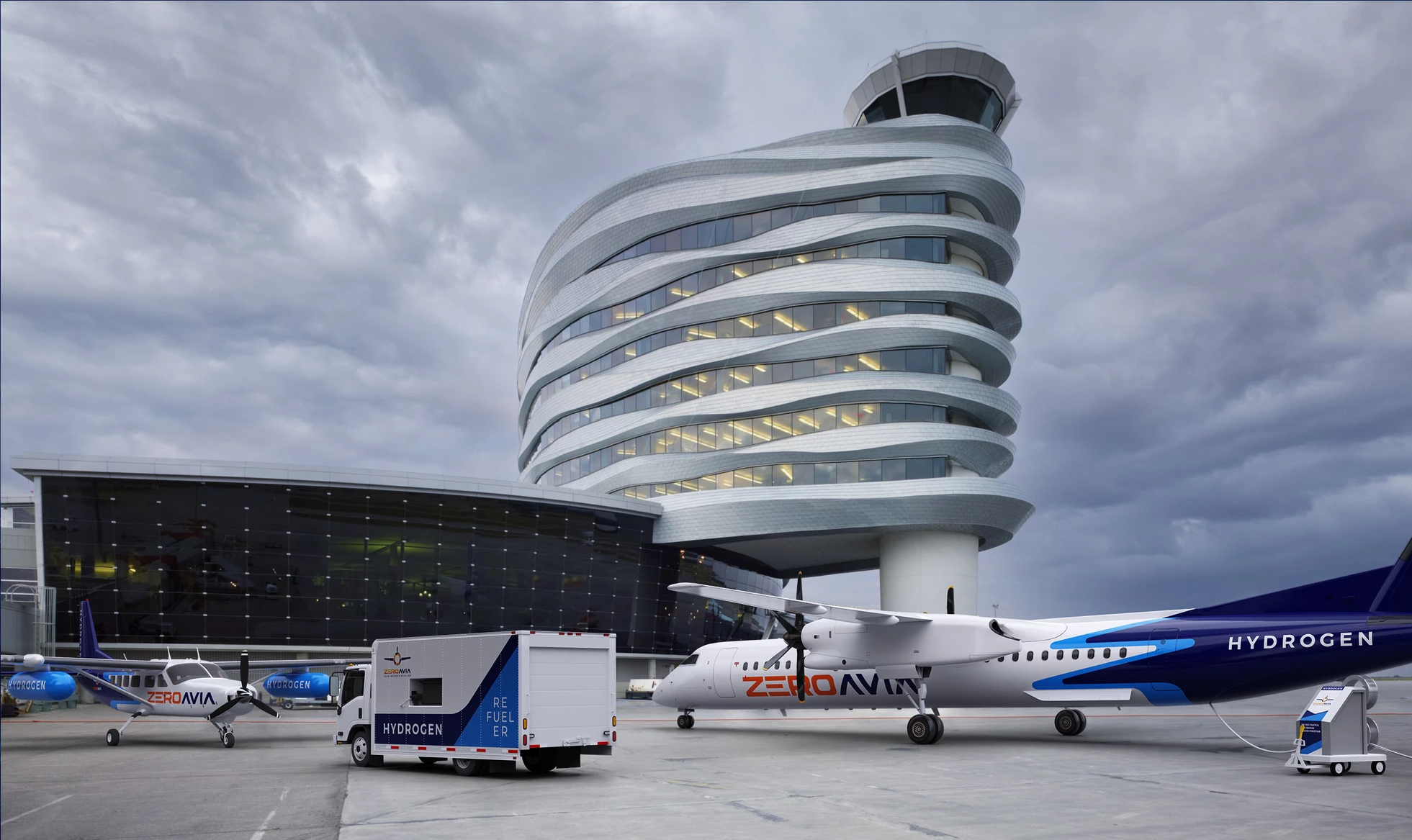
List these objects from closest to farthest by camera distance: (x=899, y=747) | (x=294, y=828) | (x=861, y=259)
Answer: (x=294, y=828) < (x=899, y=747) < (x=861, y=259)

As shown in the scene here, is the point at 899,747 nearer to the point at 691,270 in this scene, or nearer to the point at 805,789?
the point at 805,789

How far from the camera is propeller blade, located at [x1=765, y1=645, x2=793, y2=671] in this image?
28.7m

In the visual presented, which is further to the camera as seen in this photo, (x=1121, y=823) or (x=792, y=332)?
(x=792, y=332)

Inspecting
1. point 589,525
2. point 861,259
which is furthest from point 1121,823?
point 861,259

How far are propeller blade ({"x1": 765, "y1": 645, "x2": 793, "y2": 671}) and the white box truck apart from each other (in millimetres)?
9440

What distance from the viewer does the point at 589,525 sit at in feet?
194

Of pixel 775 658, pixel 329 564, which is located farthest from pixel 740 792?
pixel 329 564

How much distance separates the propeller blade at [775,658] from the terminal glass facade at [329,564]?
95.6 ft

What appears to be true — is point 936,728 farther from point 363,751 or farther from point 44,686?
point 44,686

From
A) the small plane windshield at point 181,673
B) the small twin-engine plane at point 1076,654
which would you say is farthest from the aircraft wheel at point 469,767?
the small plane windshield at point 181,673

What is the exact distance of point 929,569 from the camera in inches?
2368

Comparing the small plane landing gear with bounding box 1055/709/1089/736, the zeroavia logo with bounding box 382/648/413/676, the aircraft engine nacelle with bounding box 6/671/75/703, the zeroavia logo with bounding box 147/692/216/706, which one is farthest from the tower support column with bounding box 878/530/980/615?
the aircraft engine nacelle with bounding box 6/671/75/703

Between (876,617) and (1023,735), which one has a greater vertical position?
(876,617)

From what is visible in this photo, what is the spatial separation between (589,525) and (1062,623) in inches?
1430
